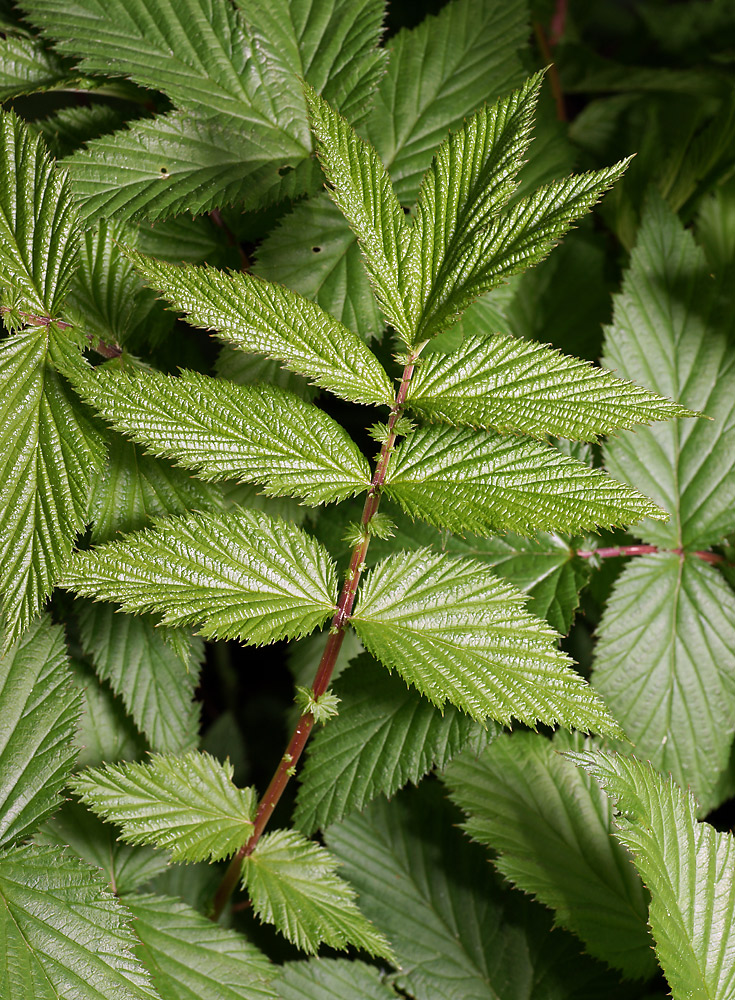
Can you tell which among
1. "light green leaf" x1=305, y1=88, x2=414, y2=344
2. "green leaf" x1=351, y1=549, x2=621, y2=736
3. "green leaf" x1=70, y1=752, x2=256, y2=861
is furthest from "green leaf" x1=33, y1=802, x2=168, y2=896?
"light green leaf" x1=305, y1=88, x2=414, y2=344

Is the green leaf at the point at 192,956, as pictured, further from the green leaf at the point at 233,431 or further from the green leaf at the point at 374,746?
the green leaf at the point at 233,431

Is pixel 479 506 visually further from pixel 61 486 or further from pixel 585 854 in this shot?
pixel 585 854

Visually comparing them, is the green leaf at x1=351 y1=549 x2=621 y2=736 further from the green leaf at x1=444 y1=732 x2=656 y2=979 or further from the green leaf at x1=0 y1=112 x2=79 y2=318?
the green leaf at x1=0 y1=112 x2=79 y2=318

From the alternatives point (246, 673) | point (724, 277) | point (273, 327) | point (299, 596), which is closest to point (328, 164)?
point (273, 327)

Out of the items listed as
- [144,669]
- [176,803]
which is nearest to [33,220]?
[144,669]

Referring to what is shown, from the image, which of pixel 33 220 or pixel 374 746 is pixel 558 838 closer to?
pixel 374 746
